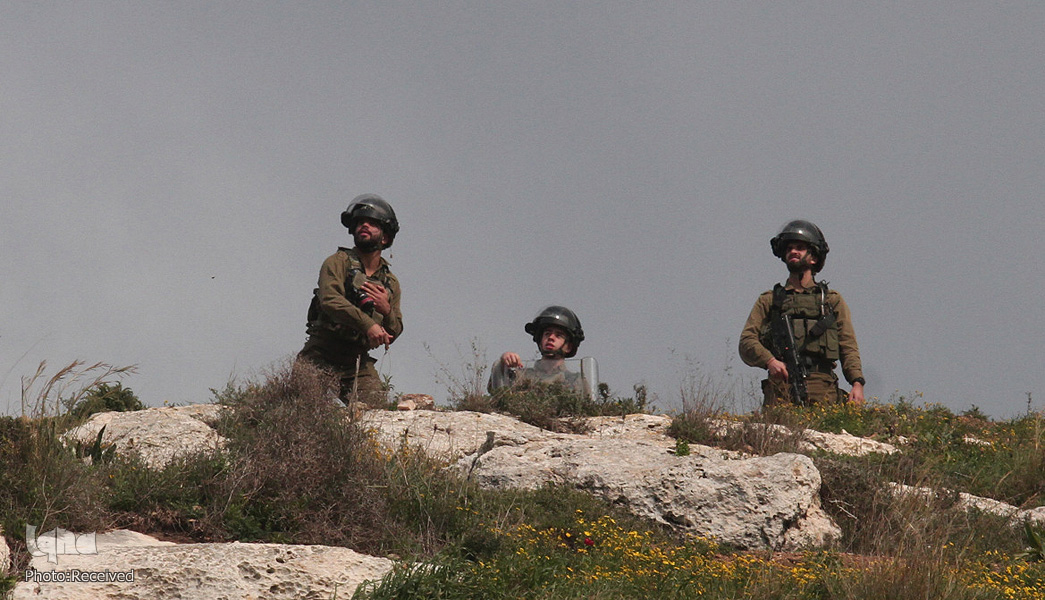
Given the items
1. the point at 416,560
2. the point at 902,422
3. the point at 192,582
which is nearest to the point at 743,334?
the point at 902,422

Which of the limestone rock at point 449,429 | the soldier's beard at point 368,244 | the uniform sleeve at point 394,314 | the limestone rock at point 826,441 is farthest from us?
the soldier's beard at point 368,244

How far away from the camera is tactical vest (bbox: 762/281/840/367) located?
1154cm

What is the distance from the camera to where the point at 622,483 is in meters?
7.63

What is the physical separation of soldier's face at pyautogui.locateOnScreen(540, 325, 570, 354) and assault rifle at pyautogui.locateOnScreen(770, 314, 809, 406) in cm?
221

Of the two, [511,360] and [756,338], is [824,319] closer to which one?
[756,338]

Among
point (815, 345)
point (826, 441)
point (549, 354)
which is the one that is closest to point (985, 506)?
point (826, 441)

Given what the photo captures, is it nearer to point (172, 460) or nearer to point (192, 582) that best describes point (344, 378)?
point (172, 460)

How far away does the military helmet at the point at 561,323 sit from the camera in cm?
1192

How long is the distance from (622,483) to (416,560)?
7.00 feet

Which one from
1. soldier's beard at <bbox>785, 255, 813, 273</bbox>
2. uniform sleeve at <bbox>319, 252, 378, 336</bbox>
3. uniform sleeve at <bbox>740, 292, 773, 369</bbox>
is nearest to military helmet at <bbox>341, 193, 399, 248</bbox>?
uniform sleeve at <bbox>319, 252, 378, 336</bbox>

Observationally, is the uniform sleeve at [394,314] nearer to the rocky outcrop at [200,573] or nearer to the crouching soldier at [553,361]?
the crouching soldier at [553,361]

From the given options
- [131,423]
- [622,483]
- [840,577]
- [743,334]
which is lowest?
[840,577]

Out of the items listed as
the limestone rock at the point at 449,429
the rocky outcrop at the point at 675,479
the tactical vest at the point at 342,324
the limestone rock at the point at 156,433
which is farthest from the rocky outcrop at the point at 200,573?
the tactical vest at the point at 342,324

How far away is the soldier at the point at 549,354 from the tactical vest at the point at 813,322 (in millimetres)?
2078
